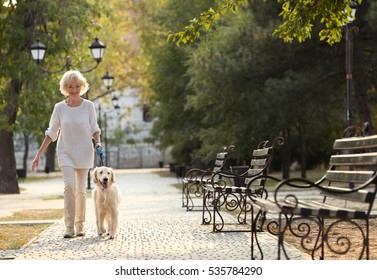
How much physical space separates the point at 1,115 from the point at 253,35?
922 cm

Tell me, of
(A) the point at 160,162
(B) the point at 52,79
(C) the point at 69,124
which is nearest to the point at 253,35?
(B) the point at 52,79

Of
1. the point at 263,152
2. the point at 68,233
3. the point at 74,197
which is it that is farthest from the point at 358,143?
the point at 68,233

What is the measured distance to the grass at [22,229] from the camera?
36.5 ft

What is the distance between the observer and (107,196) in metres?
11.2

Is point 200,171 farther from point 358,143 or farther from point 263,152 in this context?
point 358,143

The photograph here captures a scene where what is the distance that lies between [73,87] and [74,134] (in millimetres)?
606

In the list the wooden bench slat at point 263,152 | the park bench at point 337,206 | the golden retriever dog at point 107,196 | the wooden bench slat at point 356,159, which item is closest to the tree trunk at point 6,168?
the wooden bench slat at point 263,152

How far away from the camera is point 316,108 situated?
31.3m

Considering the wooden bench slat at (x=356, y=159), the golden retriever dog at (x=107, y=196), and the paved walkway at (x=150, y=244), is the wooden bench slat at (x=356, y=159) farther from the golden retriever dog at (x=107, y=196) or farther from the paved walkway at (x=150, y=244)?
the golden retriever dog at (x=107, y=196)

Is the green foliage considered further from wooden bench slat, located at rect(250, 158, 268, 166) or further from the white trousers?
the white trousers

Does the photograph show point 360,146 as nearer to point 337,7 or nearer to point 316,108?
point 337,7

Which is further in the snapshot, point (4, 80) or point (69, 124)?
point (4, 80)

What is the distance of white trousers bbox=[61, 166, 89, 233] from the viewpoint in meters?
11.5

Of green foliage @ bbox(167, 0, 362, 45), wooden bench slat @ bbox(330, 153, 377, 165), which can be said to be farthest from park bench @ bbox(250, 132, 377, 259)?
green foliage @ bbox(167, 0, 362, 45)
